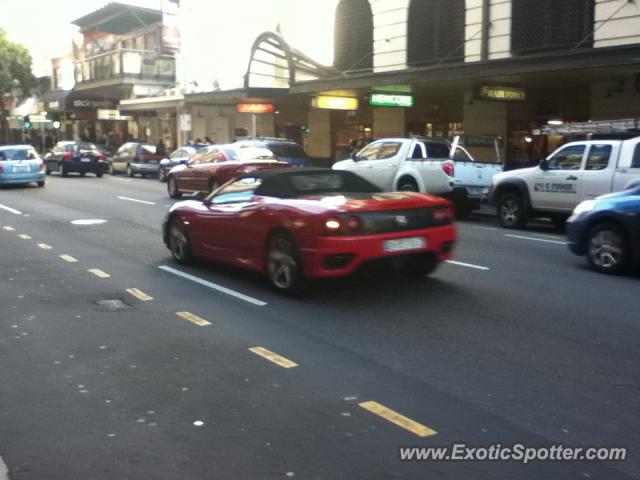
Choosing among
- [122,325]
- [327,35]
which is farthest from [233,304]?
[327,35]

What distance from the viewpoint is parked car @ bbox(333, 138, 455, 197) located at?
16.4m

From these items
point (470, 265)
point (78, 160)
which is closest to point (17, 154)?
point (78, 160)

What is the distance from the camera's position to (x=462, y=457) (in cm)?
414

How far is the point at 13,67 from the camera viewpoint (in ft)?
189

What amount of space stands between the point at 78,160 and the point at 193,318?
87.3 feet

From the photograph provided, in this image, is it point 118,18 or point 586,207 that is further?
point 118,18

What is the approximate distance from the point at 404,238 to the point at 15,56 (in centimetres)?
5669

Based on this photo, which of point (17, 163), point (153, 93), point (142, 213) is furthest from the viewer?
point (153, 93)

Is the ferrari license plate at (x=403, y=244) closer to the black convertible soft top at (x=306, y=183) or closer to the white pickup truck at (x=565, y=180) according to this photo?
the black convertible soft top at (x=306, y=183)

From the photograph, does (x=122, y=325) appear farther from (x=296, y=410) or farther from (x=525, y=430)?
(x=525, y=430)

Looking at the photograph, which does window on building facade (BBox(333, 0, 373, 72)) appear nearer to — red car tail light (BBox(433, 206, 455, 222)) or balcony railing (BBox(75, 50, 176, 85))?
balcony railing (BBox(75, 50, 176, 85))

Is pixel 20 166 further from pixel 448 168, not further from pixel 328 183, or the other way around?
pixel 328 183

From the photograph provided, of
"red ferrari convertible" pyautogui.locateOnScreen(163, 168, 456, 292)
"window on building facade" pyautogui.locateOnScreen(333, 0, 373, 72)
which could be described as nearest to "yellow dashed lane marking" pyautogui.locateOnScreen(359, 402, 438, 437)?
"red ferrari convertible" pyautogui.locateOnScreen(163, 168, 456, 292)

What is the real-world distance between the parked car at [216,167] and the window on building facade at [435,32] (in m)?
7.27
